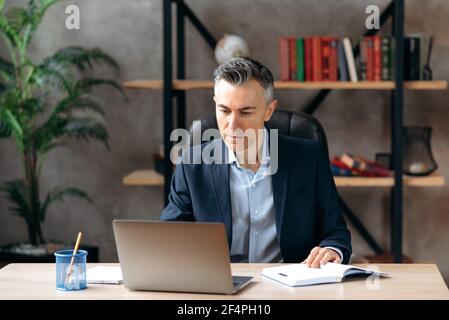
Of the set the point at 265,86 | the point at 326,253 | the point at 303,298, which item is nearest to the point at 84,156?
the point at 265,86

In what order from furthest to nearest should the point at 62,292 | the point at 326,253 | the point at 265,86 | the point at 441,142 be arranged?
the point at 441,142 → the point at 265,86 → the point at 326,253 → the point at 62,292

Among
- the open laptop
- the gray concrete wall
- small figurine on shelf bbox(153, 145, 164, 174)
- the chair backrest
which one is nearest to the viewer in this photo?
the open laptop

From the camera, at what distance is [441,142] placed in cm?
434

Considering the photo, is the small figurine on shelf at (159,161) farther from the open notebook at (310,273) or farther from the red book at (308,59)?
the open notebook at (310,273)

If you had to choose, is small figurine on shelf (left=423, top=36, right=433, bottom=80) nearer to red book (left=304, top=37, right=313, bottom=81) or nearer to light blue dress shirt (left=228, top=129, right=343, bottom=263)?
red book (left=304, top=37, right=313, bottom=81)

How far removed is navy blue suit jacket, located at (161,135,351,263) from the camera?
2.49 meters

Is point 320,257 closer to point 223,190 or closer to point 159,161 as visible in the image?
point 223,190

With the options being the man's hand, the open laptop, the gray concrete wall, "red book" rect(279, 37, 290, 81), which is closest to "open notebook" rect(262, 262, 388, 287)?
the man's hand

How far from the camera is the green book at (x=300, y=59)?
396 cm

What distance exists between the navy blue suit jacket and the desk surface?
34 cm

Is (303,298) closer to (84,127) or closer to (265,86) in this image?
(265,86)
